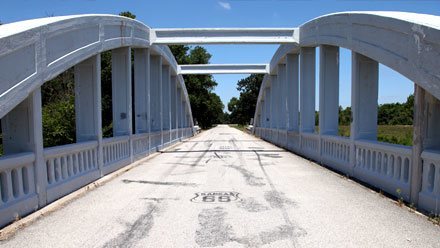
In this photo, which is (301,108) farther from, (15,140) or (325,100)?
(15,140)

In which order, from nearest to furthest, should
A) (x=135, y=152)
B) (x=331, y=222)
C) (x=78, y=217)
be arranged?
(x=331, y=222) < (x=78, y=217) < (x=135, y=152)

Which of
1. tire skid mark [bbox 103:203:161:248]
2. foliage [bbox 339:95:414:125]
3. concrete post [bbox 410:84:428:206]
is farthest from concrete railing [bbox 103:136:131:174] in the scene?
foliage [bbox 339:95:414:125]

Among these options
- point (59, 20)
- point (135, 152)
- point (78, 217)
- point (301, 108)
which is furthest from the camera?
point (301, 108)

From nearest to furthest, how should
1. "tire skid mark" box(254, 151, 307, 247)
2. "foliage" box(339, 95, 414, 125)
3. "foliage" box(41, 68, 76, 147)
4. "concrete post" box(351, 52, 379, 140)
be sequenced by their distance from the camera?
"tire skid mark" box(254, 151, 307, 247) → "concrete post" box(351, 52, 379, 140) → "foliage" box(41, 68, 76, 147) → "foliage" box(339, 95, 414, 125)

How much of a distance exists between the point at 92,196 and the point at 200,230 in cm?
329

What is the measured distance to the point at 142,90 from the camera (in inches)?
700

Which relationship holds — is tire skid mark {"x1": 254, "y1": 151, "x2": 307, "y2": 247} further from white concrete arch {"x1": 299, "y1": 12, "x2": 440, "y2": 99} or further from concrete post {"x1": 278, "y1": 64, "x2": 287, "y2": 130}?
concrete post {"x1": 278, "y1": 64, "x2": 287, "y2": 130}

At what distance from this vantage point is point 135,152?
48.8 ft

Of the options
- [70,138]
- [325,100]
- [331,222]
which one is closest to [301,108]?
[325,100]

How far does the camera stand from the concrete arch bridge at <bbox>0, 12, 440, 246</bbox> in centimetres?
627

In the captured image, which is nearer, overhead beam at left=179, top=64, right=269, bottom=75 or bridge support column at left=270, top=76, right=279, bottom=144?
bridge support column at left=270, top=76, right=279, bottom=144

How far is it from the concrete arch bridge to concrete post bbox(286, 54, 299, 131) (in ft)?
6.14

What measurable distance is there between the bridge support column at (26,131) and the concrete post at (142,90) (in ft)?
35.3

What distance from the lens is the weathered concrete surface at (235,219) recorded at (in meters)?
5.00
